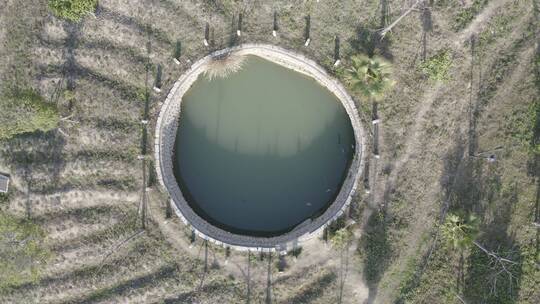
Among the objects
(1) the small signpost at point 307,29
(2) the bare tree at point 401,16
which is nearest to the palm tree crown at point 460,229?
(2) the bare tree at point 401,16

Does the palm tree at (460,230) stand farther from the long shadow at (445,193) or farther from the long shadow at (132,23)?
the long shadow at (132,23)

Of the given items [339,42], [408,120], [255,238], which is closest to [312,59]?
[339,42]

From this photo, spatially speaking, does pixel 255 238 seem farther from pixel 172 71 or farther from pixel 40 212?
pixel 40 212

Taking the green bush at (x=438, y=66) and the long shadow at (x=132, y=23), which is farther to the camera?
the long shadow at (x=132, y=23)

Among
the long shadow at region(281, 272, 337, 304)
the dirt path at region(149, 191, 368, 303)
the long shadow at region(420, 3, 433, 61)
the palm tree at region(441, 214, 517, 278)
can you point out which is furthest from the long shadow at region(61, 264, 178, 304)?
the long shadow at region(420, 3, 433, 61)

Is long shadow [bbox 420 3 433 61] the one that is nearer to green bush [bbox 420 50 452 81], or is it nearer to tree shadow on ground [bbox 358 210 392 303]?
green bush [bbox 420 50 452 81]

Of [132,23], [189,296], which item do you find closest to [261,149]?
[189,296]
